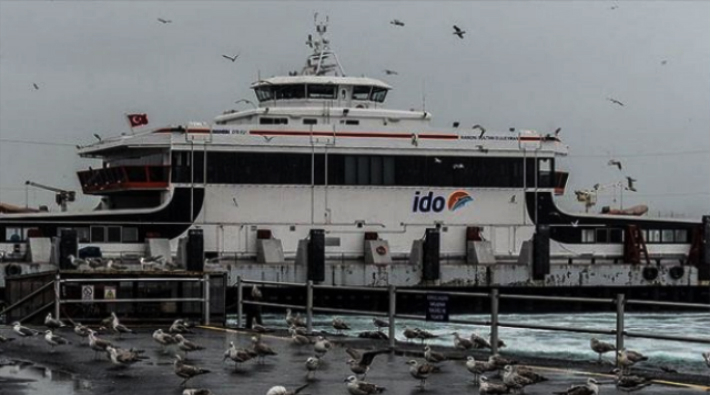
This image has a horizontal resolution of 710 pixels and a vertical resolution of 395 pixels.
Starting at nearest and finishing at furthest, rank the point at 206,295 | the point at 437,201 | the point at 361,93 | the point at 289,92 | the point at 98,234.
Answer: the point at 206,295 < the point at 98,234 < the point at 437,201 < the point at 289,92 < the point at 361,93

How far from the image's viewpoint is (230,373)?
64.2 feet

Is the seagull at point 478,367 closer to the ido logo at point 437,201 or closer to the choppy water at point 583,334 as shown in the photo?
the choppy water at point 583,334

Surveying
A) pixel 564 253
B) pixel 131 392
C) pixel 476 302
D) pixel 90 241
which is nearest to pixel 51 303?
pixel 131 392

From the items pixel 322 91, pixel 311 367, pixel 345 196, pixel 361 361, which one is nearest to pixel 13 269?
pixel 345 196

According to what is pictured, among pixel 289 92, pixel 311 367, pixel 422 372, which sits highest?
pixel 289 92

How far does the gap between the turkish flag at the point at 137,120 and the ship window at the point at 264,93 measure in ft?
16.2

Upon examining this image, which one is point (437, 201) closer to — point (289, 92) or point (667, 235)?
point (289, 92)

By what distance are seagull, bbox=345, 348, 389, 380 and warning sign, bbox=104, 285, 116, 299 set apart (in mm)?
8458

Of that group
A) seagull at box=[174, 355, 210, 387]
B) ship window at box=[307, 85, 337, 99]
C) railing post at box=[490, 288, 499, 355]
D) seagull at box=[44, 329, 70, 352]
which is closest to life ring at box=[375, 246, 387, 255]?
ship window at box=[307, 85, 337, 99]

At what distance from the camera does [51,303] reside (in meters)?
28.7

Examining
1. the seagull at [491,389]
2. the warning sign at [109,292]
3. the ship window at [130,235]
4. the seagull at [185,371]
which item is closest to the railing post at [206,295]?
the warning sign at [109,292]

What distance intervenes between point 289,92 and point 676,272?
666 inches

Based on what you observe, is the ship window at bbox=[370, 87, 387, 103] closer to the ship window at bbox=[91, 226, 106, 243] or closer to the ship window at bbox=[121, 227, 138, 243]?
the ship window at bbox=[121, 227, 138, 243]

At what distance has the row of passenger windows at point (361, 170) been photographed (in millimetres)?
54906
